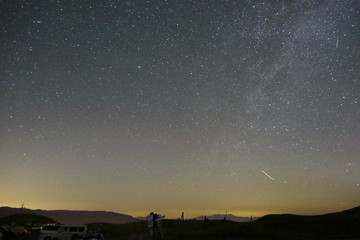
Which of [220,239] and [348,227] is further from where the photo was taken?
[348,227]

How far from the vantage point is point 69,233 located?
34625 millimetres

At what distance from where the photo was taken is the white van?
33541 mm

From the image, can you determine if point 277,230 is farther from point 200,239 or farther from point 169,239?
point 169,239

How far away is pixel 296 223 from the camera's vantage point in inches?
2438

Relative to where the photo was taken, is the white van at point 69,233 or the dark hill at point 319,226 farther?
the dark hill at point 319,226

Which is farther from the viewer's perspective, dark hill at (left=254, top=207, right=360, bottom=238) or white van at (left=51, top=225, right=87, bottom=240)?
dark hill at (left=254, top=207, right=360, bottom=238)

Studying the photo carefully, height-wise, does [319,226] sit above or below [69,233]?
above

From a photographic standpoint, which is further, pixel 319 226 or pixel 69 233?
pixel 319 226

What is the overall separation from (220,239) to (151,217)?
958 inches

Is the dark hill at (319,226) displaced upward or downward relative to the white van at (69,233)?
upward

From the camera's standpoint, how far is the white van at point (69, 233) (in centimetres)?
3354

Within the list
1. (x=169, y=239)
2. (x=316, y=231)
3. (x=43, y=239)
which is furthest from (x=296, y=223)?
(x=43, y=239)

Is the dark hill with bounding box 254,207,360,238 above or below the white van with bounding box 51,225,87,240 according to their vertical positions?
above

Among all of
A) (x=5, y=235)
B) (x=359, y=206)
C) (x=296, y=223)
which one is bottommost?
(x=5, y=235)
